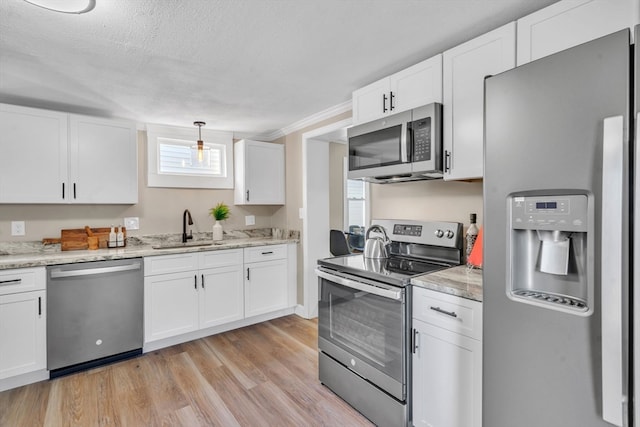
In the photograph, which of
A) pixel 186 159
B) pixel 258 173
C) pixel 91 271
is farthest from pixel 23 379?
pixel 258 173

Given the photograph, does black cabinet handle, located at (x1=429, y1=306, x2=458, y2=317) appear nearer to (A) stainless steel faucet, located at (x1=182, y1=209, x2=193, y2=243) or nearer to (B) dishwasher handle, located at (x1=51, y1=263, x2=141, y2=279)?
(B) dishwasher handle, located at (x1=51, y1=263, x2=141, y2=279)

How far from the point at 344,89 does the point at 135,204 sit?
2.42 m

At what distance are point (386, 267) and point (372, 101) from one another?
1183 millimetres

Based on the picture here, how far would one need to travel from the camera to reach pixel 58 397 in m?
2.23

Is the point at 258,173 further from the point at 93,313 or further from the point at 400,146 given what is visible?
the point at 400,146

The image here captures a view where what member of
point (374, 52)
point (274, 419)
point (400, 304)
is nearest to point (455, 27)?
point (374, 52)

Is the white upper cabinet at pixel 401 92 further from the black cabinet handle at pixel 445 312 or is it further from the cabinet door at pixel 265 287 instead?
the cabinet door at pixel 265 287

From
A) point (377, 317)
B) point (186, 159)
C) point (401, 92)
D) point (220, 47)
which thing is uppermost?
point (220, 47)

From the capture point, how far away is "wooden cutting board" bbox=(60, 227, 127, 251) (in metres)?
2.99

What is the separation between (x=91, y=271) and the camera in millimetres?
2574

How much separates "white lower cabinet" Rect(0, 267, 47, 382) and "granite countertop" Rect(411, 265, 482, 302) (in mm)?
2635

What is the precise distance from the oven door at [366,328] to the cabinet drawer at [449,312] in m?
0.09

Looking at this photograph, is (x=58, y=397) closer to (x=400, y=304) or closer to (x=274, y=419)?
Result: (x=274, y=419)

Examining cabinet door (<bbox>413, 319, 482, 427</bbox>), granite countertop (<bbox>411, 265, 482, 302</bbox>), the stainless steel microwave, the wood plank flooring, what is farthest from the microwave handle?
the wood plank flooring
